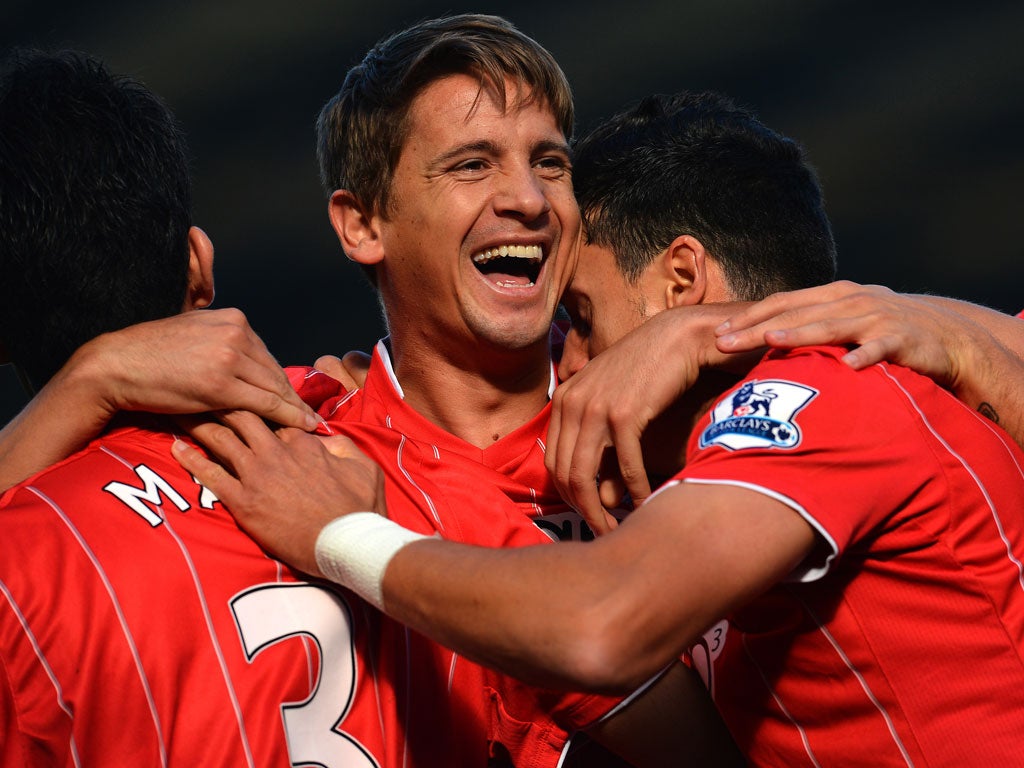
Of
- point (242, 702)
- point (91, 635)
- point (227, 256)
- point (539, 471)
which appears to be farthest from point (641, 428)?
point (227, 256)

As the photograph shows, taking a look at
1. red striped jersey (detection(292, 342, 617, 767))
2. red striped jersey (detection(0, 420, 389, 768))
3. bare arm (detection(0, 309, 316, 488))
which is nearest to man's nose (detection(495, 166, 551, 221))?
red striped jersey (detection(292, 342, 617, 767))

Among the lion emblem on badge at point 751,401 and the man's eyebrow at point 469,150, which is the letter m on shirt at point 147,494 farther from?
the man's eyebrow at point 469,150

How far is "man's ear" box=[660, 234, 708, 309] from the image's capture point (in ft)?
5.60

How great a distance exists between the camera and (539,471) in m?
1.78

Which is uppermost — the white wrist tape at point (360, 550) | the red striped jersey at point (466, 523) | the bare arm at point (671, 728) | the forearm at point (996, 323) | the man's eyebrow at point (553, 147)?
the man's eyebrow at point (553, 147)

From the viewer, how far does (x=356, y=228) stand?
2025 mm

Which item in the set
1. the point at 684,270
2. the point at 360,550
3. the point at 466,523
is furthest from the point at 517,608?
the point at 684,270

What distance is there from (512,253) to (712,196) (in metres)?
0.34

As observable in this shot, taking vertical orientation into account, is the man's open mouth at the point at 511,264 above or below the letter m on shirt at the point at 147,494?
above

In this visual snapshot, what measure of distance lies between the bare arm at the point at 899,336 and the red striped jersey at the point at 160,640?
0.61 meters

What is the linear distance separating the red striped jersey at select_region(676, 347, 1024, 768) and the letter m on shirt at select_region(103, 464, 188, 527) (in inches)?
23.0

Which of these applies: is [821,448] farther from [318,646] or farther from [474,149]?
[474,149]

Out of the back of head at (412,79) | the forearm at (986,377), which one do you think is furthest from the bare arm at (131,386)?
the forearm at (986,377)

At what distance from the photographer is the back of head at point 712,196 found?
1.73 meters
